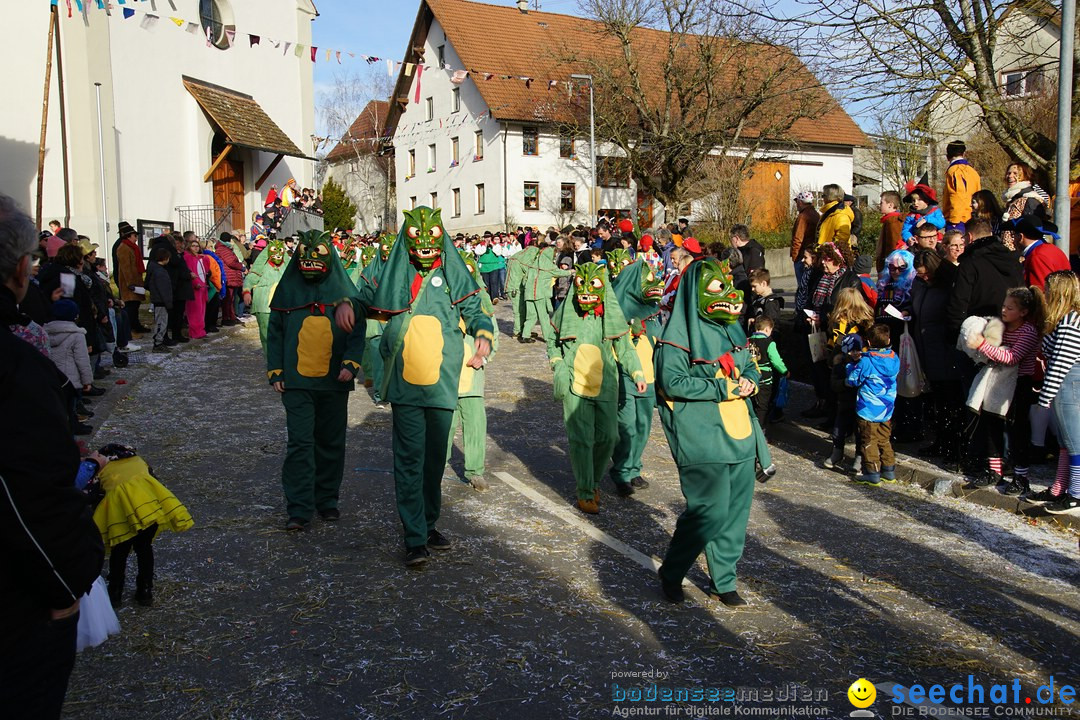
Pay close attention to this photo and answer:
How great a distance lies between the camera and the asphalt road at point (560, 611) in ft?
14.2

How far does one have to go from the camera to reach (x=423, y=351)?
617cm

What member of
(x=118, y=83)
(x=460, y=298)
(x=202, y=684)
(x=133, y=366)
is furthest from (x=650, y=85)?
(x=202, y=684)

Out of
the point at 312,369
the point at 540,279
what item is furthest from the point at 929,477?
the point at 540,279

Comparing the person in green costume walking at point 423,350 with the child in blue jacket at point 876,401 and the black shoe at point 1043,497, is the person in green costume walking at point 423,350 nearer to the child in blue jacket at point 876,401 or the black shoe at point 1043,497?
the child in blue jacket at point 876,401

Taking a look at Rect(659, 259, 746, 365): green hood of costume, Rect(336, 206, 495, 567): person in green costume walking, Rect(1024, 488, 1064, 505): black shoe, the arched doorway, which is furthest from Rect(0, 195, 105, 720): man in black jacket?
the arched doorway

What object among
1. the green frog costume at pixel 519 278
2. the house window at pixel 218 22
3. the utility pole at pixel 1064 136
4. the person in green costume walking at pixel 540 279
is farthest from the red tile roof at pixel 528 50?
the utility pole at pixel 1064 136

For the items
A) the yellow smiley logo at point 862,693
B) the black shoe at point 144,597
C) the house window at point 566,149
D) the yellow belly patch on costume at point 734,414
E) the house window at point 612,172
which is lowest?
the yellow smiley logo at point 862,693

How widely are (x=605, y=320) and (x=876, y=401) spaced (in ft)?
8.32

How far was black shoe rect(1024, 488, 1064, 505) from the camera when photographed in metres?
7.16

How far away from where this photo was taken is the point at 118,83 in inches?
971

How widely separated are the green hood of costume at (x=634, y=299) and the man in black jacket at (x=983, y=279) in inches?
104

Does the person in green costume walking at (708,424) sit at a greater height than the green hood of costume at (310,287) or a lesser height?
lesser

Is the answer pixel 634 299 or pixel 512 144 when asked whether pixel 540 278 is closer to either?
pixel 634 299

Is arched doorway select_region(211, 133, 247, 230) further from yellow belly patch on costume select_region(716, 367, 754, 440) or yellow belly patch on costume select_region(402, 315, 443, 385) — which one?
yellow belly patch on costume select_region(716, 367, 754, 440)
